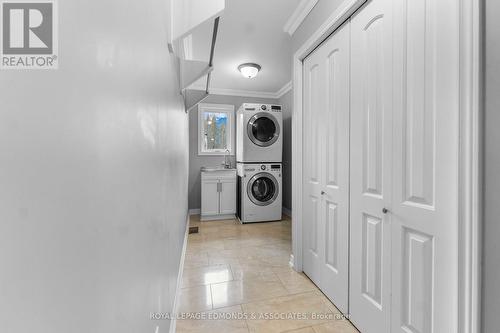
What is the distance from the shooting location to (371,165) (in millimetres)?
1441

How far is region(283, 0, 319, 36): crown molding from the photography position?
2041mm

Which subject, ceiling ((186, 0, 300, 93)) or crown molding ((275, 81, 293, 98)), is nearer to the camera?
ceiling ((186, 0, 300, 93))

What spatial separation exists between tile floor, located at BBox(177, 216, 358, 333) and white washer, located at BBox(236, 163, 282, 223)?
995mm

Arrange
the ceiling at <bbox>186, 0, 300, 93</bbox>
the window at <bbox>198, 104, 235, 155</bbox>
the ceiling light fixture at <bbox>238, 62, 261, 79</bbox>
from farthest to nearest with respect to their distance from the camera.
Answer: the window at <bbox>198, 104, 235, 155</bbox>, the ceiling light fixture at <bbox>238, 62, 261, 79</bbox>, the ceiling at <bbox>186, 0, 300, 93</bbox>

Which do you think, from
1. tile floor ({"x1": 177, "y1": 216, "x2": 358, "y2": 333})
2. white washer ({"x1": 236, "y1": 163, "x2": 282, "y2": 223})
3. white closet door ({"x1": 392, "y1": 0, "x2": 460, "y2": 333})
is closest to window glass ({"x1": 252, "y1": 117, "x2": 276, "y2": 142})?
white washer ({"x1": 236, "y1": 163, "x2": 282, "y2": 223})

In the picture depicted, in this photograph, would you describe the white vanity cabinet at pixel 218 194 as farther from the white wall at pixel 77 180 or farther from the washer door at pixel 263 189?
the white wall at pixel 77 180

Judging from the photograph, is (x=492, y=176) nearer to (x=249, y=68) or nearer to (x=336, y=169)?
(x=336, y=169)

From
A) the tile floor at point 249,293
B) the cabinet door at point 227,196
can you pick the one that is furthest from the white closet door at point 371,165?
the cabinet door at point 227,196

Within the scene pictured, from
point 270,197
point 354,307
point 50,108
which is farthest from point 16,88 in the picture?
point 270,197

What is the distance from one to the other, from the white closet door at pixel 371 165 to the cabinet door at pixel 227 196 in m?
2.87

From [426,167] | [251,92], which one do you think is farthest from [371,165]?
[251,92]

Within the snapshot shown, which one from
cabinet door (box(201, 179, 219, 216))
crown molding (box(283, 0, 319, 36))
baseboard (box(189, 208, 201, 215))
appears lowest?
baseboard (box(189, 208, 201, 215))

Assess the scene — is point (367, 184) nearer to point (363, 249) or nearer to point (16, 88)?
point (363, 249)

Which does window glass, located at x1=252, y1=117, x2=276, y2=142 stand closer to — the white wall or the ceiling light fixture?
the ceiling light fixture
